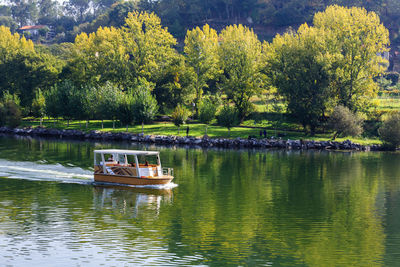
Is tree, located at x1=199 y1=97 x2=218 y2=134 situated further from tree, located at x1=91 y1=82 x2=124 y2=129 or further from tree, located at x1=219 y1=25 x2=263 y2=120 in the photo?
tree, located at x1=91 y1=82 x2=124 y2=129

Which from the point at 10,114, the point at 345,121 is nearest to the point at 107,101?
the point at 10,114

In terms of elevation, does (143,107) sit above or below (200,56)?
below

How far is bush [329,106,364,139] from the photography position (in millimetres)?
86125

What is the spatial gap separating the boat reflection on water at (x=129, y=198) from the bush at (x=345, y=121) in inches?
1936

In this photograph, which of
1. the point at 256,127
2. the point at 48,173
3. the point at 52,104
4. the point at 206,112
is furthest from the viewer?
the point at 52,104

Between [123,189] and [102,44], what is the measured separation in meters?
78.3

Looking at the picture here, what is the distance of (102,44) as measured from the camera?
119062 mm

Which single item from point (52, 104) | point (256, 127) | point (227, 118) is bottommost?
point (256, 127)

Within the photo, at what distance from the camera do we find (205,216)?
36.5m

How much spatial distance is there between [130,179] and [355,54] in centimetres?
6207

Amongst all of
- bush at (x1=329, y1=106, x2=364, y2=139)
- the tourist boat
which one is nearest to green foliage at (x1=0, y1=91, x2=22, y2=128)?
the tourist boat

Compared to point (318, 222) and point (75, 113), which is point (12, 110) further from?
point (318, 222)

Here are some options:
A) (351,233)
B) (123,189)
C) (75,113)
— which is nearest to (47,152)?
(123,189)

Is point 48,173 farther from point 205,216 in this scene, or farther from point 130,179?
point 205,216
